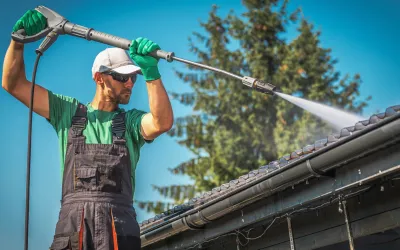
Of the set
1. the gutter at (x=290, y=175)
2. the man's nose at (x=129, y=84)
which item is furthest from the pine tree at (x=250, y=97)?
the man's nose at (x=129, y=84)

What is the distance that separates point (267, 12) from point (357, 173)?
18.5m

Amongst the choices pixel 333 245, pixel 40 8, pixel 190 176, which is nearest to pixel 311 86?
pixel 190 176

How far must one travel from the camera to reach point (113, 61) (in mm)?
3525

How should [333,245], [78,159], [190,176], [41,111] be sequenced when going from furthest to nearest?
[190,176] < [333,245] < [41,111] < [78,159]

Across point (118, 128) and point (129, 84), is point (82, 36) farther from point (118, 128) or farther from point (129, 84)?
point (118, 128)

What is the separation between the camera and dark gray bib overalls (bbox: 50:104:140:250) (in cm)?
308

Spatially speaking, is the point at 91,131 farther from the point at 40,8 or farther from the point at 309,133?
the point at 309,133

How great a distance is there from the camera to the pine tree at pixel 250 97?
19328 millimetres

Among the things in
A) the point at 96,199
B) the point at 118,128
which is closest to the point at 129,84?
the point at 118,128

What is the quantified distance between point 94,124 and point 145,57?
21.9 inches

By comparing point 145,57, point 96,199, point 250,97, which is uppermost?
point 250,97

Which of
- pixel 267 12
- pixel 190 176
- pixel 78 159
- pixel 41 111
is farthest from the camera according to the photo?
pixel 267 12

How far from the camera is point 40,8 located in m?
3.68

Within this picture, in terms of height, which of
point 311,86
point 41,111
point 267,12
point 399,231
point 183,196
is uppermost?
point 267,12
